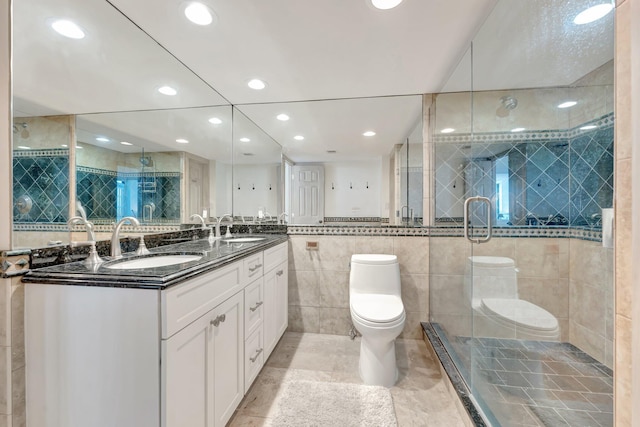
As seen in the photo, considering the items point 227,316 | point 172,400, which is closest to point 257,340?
point 227,316

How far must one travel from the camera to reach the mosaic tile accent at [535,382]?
1.23 m

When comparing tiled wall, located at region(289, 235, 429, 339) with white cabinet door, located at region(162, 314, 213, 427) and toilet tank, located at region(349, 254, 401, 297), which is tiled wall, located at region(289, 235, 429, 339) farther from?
white cabinet door, located at region(162, 314, 213, 427)

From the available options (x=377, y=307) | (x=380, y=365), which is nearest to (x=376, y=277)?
(x=377, y=307)

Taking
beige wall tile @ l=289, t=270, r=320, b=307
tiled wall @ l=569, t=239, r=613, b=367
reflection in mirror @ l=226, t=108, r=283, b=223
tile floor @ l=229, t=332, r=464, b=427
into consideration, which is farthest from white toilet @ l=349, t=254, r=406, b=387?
reflection in mirror @ l=226, t=108, r=283, b=223

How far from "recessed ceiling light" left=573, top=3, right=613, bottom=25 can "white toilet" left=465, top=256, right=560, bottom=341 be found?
1.19 m

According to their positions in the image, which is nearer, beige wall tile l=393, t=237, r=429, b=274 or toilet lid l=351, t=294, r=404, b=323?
toilet lid l=351, t=294, r=404, b=323

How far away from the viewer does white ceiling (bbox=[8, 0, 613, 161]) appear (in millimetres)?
1134

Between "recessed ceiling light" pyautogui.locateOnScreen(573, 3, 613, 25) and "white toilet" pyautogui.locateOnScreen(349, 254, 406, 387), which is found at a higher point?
"recessed ceiling light" pyautogui.locateOnScreen(573, 3, 613, 25)

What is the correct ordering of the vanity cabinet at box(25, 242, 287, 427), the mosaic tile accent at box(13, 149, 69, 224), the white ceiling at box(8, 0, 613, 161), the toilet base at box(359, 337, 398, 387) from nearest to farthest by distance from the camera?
the vanity cabinet at box(25, 242, 287, 427) < the mosaic tile accent at box(13, 149, 69, 224) < the white ceiling at box(8, 0, 613, 161) < the toilet base at box(359, 337, 398, 387)

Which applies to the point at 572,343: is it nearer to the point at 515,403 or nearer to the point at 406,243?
the point at 515,403

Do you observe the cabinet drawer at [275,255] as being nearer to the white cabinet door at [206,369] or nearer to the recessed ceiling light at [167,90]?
the white cabinet door at [206,369]

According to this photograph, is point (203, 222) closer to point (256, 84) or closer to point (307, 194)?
point (256, 84)

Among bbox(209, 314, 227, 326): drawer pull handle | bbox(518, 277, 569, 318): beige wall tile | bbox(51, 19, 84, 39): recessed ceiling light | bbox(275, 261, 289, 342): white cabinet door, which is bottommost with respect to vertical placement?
bbox(275, 261, 289, 342): white cabinet door

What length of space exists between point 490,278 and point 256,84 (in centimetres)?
214
